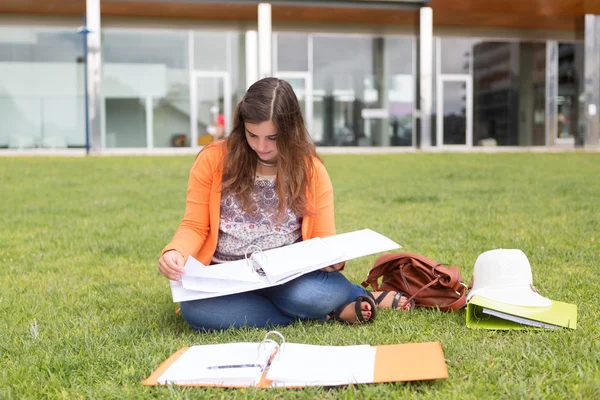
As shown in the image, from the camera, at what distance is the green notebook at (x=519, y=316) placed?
110 inches

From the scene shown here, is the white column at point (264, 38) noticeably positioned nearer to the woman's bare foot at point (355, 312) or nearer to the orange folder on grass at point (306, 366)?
the woman's bare foot at point (355, 312)

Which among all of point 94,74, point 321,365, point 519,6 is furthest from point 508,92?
point 321,365

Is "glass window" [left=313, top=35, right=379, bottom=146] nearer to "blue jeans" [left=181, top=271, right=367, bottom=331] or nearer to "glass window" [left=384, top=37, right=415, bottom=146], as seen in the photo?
"glass window" [left=384, top=37, right=415, bottom=146]

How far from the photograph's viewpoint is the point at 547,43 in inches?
902

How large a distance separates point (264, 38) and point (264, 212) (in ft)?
57.9

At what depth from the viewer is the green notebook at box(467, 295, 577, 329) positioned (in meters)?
2.79

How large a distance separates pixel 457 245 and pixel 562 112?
65.9 feet

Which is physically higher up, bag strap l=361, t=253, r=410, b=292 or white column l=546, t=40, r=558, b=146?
white column l=546, t=40, r=558, b=146

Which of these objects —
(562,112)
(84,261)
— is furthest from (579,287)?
(562,112)

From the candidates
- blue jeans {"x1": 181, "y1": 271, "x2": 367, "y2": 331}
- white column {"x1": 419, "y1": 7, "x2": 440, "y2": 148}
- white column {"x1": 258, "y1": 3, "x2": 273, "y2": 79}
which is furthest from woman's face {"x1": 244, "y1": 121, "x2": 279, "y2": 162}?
white column {"x1": 419, "y1": 7, "x2": 440, "y2": 148}

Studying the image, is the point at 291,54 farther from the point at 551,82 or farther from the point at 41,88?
the point at 551,82

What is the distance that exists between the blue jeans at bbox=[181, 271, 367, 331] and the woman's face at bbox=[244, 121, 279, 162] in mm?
572

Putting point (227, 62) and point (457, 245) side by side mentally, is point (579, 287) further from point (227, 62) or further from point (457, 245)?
point (227, 62)

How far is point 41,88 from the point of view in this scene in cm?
2047
